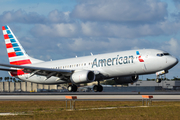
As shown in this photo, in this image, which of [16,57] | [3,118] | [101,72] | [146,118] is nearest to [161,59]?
[101,72]

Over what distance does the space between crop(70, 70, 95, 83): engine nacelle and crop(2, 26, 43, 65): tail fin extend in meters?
16.5

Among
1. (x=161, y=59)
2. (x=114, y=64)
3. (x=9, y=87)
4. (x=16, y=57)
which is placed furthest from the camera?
(x=9, y=87)

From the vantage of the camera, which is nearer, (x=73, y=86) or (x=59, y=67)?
(x=73, y=86)

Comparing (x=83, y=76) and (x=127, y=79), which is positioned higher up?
(x=83, y=76)

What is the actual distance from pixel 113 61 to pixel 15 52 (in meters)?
24.5

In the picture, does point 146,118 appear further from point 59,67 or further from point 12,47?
point 12,47

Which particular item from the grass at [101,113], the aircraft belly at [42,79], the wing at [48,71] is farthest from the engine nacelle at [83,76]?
the grass at [101,113]

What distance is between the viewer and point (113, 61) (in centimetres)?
4369

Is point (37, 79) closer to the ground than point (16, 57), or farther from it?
closer to the ground

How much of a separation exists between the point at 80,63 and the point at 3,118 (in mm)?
32415

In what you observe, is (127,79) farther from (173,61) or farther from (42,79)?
(42,79)

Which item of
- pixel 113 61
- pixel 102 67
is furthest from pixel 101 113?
pixel 102 67

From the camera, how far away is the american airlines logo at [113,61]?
1658 inches

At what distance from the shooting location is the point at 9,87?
132125mm
